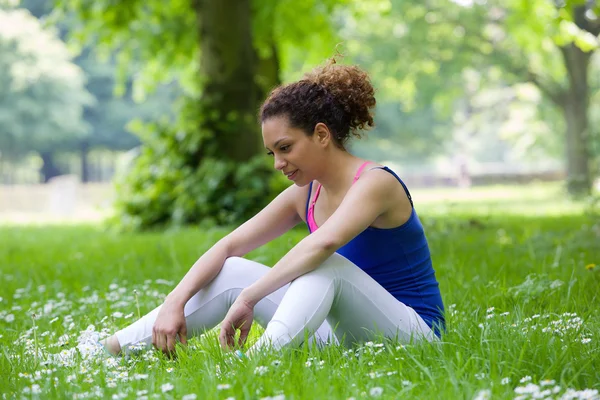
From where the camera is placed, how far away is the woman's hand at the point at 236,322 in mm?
3117

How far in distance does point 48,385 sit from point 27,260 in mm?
5470

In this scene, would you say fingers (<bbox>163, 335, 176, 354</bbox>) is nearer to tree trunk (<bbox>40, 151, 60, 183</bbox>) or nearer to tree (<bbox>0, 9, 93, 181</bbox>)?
tree (<bbox>0, 9, 93, 181</bbox>)

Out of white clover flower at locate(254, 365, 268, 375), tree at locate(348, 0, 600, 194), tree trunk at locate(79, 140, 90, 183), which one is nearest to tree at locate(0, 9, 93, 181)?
tree trunk at locate(79, 140, 90, 183)

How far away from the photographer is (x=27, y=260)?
25.4 ft

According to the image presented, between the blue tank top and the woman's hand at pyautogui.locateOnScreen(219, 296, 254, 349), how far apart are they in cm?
56

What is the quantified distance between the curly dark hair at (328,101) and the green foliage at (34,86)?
42.6 m

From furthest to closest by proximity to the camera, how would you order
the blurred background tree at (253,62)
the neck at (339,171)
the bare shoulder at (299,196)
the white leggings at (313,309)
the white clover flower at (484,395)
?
the blurred background tree at (253,62) → the bare shoulder at (299,196) → the neck at (339,171) → the white leggings at (313,309) → the white clover flower at (484,395)

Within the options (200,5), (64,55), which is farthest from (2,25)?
(200,5)

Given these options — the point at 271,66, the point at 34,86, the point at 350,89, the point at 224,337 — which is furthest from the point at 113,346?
the point at 34,86

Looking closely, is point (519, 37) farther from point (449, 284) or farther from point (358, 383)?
point (358, 383)

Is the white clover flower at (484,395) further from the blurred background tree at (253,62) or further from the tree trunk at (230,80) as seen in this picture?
the tree trunk at (230,80)

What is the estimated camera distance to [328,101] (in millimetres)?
3330

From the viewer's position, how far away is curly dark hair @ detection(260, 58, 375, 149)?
3.30 m

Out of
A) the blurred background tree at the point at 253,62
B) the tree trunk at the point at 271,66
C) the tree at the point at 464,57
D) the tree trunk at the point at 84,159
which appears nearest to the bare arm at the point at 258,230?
the blurred background tree at the point at 253,62
